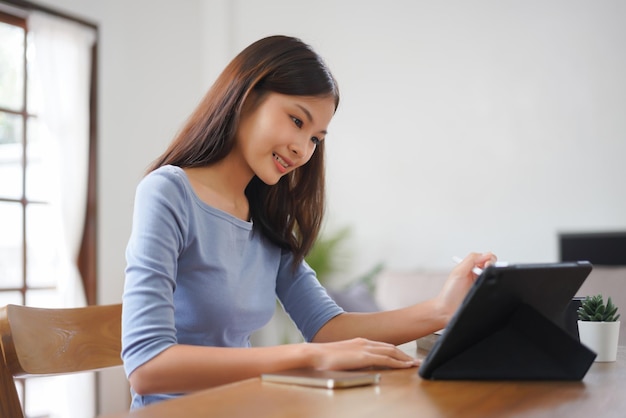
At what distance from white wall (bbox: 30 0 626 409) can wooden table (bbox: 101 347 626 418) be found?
11.9ft

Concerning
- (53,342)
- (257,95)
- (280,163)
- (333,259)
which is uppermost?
(257,95)

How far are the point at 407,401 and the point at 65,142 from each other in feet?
12.7

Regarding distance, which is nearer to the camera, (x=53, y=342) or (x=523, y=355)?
(x=523, y=355)

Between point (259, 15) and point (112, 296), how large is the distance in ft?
7.67

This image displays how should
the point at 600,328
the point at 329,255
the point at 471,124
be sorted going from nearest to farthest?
1. the point at 600,328
2. the point at 471,124
3. the point at 329,255

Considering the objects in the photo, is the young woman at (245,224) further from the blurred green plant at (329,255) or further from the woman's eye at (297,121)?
the blurred green plant at (329,255)

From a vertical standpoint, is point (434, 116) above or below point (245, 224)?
Answer: above

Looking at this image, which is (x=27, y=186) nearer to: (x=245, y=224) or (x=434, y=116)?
(x=434, y=116)

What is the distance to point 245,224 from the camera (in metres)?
1.52

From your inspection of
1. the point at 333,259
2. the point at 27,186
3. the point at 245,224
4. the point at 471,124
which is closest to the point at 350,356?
the point at 245,224

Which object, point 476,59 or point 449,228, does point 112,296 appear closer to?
point 449,228

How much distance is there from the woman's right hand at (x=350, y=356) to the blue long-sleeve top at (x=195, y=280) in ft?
0.76

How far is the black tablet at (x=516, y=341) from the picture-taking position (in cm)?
96

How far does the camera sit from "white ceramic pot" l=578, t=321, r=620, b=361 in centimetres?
125
